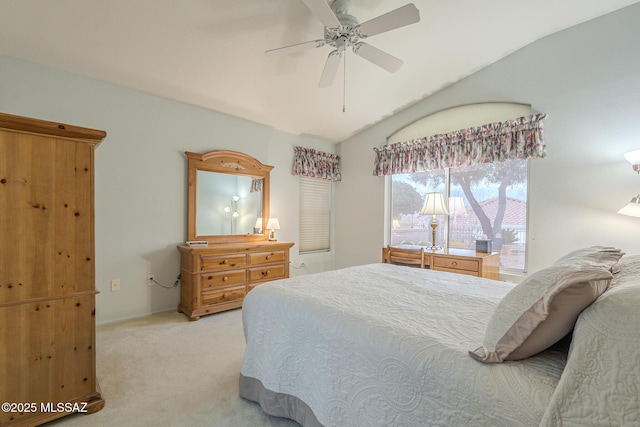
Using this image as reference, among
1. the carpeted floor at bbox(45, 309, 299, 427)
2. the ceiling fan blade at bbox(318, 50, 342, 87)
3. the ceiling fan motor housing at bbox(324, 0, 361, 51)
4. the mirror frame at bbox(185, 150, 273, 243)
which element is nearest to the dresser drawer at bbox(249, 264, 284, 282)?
the mirror frame at bbox(185, 150, 273, 243)

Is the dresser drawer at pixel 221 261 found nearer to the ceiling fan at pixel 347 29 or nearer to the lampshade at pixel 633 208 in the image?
the ceiling fan at pixel 347 29

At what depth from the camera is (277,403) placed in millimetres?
1552

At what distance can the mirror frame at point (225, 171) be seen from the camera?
344 centimetres

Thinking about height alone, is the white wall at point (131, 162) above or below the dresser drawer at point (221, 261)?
above

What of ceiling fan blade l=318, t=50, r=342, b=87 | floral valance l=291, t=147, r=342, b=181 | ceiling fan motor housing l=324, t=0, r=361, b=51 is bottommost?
floral valance l=291, t=147, r=342, b=181

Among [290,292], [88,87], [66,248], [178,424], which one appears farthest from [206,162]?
[178,424]

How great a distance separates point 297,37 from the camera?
264 centimetres

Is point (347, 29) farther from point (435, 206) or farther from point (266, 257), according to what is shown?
point (266, 257)

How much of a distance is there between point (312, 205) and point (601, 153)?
354 cm

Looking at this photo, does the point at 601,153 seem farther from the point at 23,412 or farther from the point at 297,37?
the point at 23,412

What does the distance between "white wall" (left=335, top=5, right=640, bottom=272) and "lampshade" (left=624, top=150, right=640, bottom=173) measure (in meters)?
0.17

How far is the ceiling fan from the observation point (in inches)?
71.9

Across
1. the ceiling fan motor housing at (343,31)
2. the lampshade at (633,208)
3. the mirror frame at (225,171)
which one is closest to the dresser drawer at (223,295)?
the mirror frame at (225,171)

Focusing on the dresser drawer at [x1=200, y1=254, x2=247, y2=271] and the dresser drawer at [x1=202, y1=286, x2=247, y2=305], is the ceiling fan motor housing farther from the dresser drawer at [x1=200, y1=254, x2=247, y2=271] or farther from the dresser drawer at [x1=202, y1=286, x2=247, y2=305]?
the dresser drawer at [x1=202, y1=286, x2=247, y2=305]
